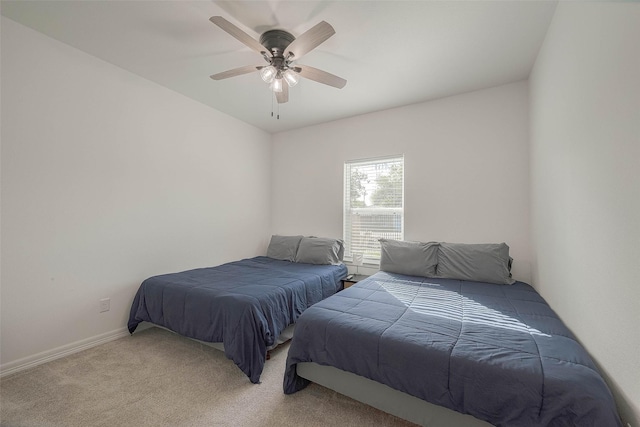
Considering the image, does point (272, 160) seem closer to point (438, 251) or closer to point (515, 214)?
point (438, 251)

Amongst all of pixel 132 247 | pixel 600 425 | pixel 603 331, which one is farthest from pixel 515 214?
pixel 132 247

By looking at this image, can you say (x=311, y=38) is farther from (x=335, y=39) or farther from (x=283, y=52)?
(x=335, y=39)

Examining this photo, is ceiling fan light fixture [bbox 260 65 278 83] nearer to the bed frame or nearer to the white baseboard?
the bed frame

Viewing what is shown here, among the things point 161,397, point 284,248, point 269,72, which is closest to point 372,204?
point 284,248

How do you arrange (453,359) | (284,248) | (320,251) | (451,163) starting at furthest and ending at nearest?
(284,248) → (320,251) → (451,163) → (453,359)

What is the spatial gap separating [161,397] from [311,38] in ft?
8.74

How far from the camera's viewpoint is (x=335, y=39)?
211 cm

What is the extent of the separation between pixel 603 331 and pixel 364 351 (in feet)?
3.78

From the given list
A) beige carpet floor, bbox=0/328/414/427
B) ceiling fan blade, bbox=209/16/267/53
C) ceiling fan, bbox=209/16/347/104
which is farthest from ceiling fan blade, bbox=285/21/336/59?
beige carpet floor, bbox=0/328/414/427

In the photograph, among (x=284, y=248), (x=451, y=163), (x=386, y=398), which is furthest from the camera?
(x=284, y=248)

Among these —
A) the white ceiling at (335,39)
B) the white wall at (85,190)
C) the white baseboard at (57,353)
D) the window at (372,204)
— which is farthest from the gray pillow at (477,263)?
the white baseboard at (57,353)

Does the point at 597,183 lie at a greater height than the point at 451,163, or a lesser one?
lesser

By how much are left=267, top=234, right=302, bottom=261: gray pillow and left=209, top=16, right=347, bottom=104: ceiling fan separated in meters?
2.14

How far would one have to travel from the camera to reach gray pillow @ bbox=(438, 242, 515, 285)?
2.47m
